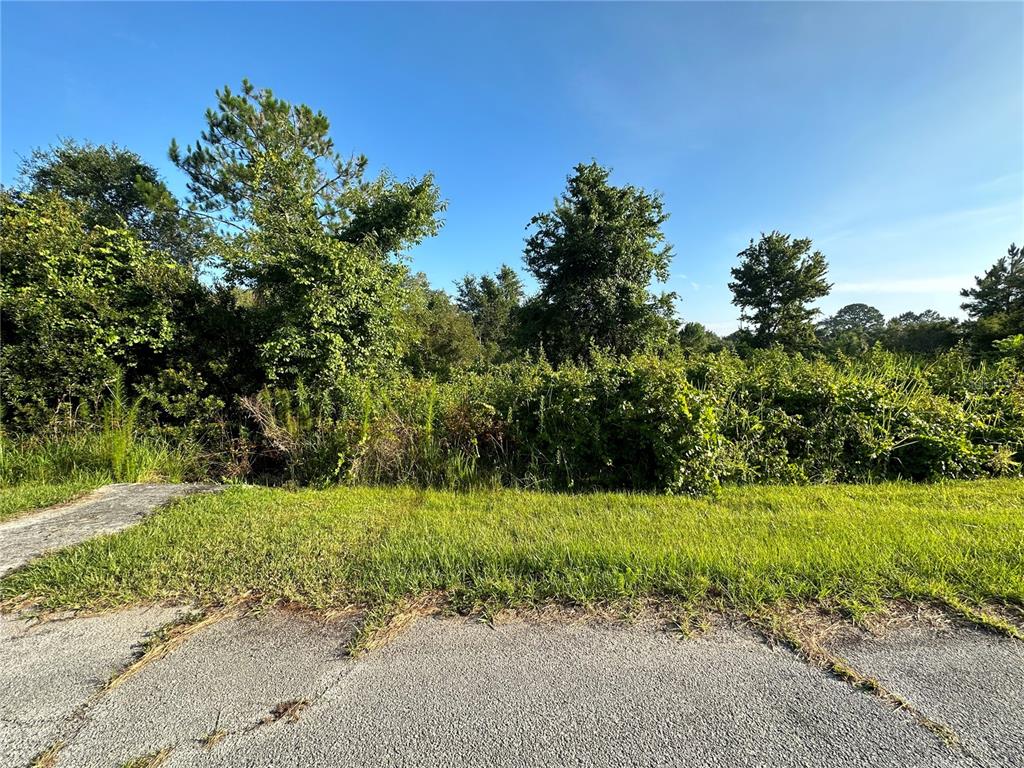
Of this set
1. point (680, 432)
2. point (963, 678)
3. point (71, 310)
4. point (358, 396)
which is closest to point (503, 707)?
point (963, 678)

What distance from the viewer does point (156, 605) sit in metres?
2.30

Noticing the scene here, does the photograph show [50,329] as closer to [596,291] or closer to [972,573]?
[972,573]

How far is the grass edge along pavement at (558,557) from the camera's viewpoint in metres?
2.33

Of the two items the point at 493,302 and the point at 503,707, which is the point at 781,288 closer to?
the point at 493,302

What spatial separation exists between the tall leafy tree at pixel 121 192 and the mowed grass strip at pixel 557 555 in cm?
2277

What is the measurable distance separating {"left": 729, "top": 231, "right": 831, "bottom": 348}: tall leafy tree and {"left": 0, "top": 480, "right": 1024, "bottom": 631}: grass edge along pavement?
28.3 m

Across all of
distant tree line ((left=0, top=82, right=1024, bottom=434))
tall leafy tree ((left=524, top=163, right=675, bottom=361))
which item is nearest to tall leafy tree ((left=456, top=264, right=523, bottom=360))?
distant tree line ((left=0, top=82, right=1024, bottom=434))

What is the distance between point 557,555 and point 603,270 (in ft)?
55.8

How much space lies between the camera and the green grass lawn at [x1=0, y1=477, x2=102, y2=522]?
3811mm

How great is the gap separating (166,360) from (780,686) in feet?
26.1

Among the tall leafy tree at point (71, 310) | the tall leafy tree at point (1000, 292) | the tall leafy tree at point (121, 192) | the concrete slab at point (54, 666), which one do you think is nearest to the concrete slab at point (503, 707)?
the concrete slab at point (54, 666)

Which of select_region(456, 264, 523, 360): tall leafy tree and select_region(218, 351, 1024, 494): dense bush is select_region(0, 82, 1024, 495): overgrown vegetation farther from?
select_region(456, 264, 523, 360): tall leafy tree

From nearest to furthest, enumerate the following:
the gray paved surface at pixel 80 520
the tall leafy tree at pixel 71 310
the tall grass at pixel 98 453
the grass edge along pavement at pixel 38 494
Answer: the gray paved surface at pixel 80 520, the grass edge along pavement at pixel 38 494, the tall grass at pixel 98 453, the tall leafy tree at pixel 71 310

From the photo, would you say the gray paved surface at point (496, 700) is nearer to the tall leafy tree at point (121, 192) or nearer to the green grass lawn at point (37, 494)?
the green grass lawn at point (37, 494)
